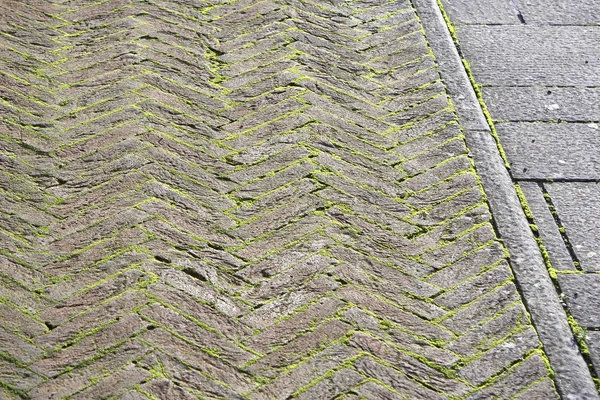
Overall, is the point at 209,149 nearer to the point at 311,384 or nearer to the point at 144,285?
the point at 144,285

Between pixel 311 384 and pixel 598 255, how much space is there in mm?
1455

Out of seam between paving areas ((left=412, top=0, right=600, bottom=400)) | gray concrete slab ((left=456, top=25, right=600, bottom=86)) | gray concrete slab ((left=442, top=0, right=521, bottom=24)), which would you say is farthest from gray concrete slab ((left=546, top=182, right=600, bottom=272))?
gray concrete slab ((left=442, top=0, right=521, bottom=24))

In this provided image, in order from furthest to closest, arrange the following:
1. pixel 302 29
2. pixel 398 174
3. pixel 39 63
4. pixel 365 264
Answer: pixel 302 29 < pixel 39 63 < pixel 398 174 < pixel 365 264

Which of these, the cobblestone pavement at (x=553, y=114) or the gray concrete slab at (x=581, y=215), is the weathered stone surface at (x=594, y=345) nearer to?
the cobblestone pavement at (x=553, y=114)

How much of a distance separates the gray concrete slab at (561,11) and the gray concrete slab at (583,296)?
6.64 feet

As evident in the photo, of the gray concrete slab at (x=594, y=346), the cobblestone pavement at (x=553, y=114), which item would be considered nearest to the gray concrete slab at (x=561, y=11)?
the cobblestone pavement at (x=553, y=114)

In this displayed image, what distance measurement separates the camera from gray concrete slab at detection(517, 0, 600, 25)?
484 centimetres

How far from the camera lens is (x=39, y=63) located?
4.24m

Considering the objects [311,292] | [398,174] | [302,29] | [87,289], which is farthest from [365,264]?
[302,29]

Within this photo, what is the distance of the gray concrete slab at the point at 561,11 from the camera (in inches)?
190

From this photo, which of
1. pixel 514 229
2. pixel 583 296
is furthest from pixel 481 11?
pixel 583 296

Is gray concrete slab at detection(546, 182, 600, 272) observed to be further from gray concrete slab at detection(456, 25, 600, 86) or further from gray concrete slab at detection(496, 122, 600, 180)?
gray concrete slab at detection(456, 25, 600, 86)

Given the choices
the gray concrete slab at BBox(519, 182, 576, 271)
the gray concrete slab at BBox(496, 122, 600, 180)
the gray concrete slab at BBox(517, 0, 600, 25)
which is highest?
the gray concrete slab at BBox(517, 0, 600, 25)

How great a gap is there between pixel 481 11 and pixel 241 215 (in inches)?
89.8
